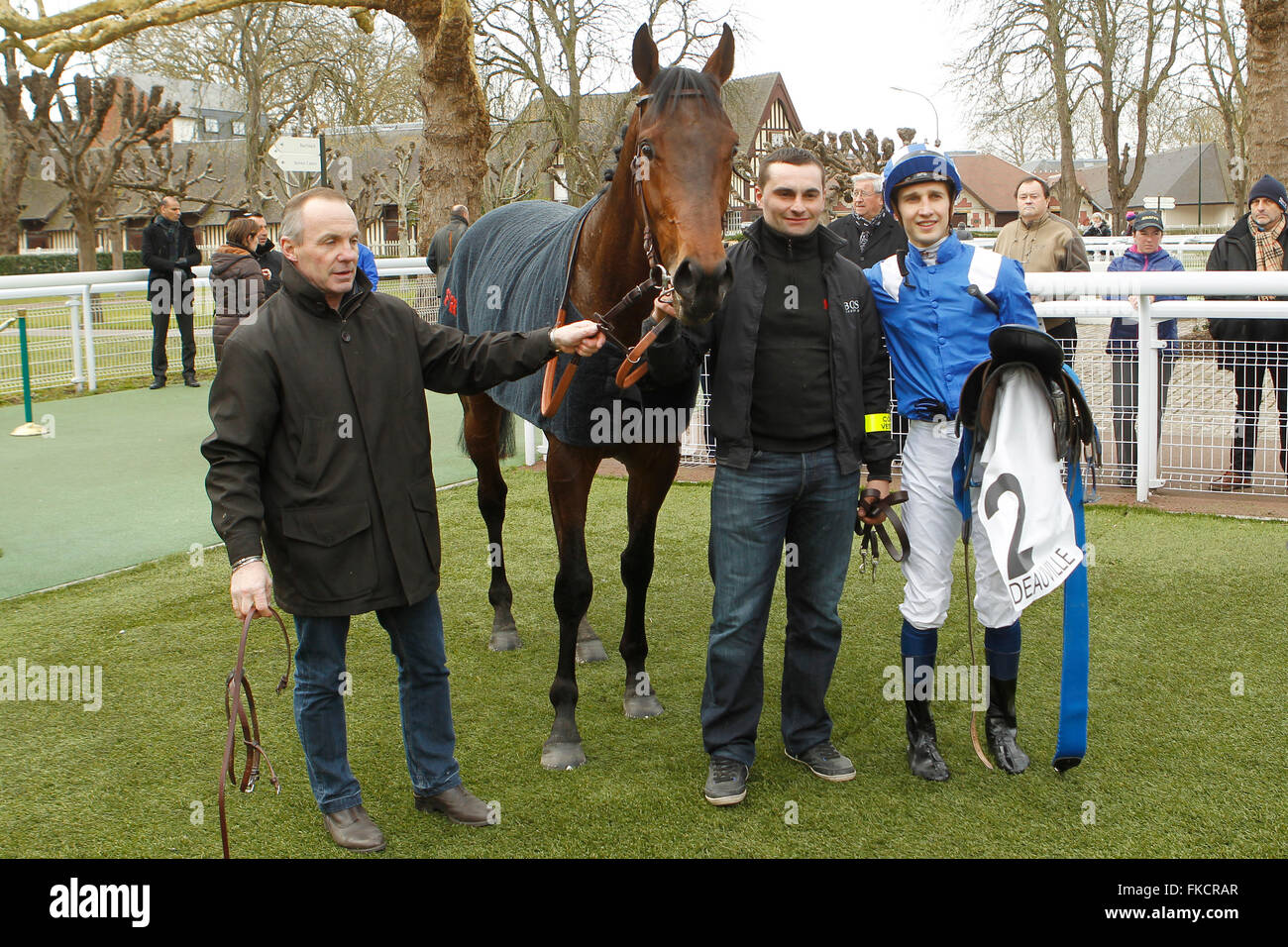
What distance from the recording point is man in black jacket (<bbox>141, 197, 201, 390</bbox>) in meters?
11.0

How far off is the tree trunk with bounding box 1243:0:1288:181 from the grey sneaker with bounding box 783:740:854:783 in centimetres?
906

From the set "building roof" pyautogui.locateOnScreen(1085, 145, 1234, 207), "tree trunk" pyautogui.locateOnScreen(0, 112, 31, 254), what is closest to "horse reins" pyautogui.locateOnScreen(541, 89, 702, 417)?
"tree trunk" pyautogui.locateOnScreen(0, 112, 31, 254)

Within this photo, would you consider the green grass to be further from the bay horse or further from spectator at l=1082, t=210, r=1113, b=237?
spectator at l=1082, t=210, r=1113, b=237

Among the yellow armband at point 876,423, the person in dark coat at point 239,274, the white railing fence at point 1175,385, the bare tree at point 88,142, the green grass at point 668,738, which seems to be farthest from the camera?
the bare tree at point 88,142

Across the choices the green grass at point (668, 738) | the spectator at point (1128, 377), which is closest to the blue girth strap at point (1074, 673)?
the green grass at point (668, 738)

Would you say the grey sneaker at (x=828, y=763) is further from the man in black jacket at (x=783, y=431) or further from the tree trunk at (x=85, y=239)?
the tree trunk at (x=85, y=239)

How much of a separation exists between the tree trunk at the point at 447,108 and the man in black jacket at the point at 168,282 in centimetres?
272

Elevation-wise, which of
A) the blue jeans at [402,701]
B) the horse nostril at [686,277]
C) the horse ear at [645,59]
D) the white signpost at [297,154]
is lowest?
the blue jeans at [402,701]

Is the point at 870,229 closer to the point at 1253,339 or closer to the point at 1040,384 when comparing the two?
the point at 1253,339

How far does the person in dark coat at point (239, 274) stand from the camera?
8547 mm

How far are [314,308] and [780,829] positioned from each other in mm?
1935
